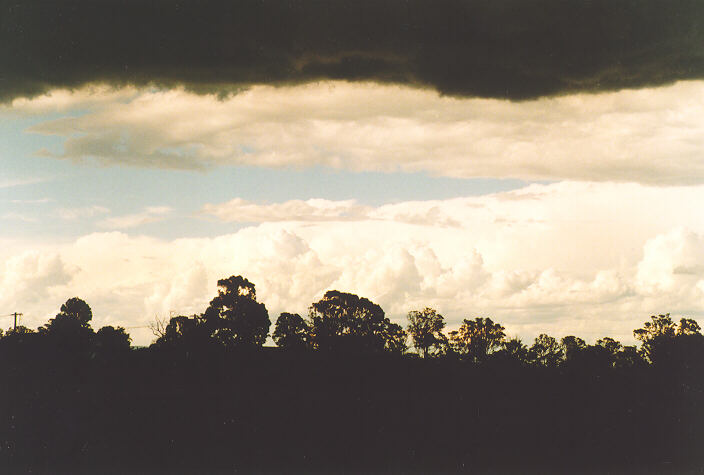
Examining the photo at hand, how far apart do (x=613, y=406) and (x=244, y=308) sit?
53.9m

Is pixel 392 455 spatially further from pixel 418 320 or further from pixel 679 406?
pixel 418 320

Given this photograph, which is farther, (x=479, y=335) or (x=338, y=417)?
(x=479, y=335)

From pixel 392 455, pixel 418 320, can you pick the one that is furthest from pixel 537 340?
pixel 392 455

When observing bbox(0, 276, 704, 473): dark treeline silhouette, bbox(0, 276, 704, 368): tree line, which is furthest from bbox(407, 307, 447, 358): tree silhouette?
bbox(0, 276, 704, 473): dark treeline silhouette

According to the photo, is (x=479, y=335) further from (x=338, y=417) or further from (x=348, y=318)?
(x=338, y=417)

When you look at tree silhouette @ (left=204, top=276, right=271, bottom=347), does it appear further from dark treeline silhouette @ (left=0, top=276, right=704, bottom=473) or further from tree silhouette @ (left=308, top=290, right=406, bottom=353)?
dark treeline silhouette @ (left=0, top=276, right=704, bottom=473)

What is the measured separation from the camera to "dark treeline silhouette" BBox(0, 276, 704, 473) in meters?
26.5

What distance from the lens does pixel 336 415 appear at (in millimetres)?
29188

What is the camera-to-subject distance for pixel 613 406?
31.3 meters

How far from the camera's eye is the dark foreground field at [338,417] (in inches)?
1040

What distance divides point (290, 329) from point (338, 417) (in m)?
55.8

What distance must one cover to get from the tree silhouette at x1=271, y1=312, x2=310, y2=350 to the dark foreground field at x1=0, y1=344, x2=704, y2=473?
160ft

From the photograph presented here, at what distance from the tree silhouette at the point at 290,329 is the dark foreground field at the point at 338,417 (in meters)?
48.8

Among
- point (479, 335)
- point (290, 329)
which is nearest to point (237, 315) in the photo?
point (290, 329)
